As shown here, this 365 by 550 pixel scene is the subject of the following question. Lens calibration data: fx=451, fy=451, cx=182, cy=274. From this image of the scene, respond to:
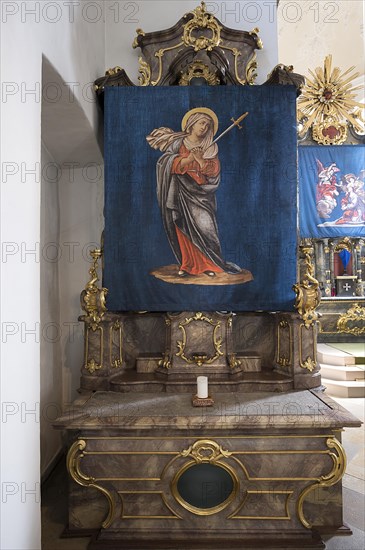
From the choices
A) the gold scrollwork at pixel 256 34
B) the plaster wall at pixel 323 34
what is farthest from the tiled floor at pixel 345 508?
the plaster wall at pixel 323 34

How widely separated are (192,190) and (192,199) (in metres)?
0.08

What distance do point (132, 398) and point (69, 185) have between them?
7.45 feet

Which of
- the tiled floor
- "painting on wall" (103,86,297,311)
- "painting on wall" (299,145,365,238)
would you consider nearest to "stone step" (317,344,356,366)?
the tiled floor

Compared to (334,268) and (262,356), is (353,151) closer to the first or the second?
(334,268)

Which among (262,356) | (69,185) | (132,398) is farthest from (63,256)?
(262,356)

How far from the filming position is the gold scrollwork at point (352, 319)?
978 cm

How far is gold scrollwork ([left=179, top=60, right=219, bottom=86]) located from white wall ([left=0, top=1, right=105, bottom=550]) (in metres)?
1.79

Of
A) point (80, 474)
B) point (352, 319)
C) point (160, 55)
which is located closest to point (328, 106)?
point (352, 319)

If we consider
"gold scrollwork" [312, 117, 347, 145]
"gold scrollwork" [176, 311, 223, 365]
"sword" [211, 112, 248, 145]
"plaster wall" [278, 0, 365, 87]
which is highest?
"plaster wall" [278, 0, 365, 87]

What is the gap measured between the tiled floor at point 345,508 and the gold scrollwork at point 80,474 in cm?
26

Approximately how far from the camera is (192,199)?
3.98 metres

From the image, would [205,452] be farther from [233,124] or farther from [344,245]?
[344,245]

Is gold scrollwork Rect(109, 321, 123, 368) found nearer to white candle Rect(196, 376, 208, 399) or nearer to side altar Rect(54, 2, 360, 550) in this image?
side altar Rect(54, 2, 360, 550)

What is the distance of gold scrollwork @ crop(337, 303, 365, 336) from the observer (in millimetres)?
9781
